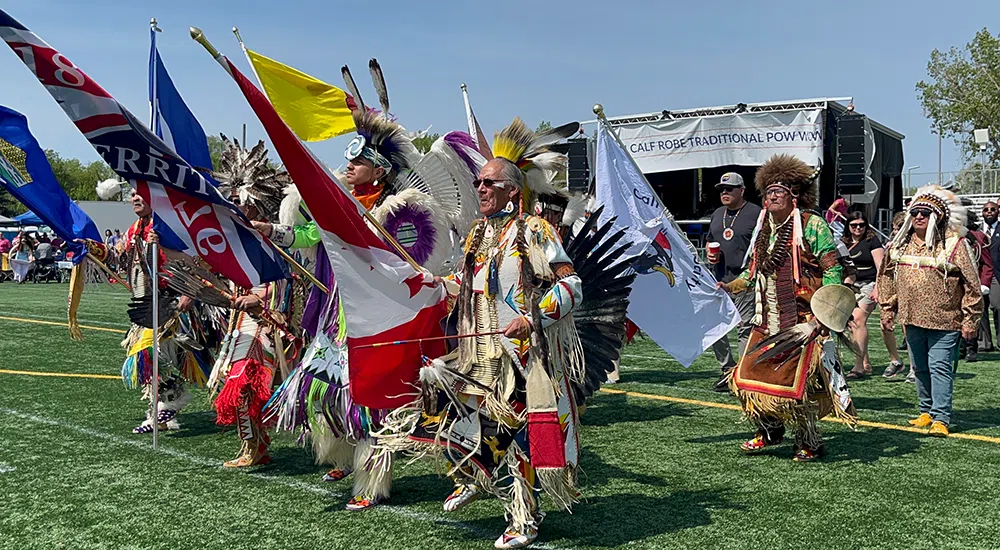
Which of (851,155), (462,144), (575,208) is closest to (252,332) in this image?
(462,144)

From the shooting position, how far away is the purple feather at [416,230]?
489 centimetres

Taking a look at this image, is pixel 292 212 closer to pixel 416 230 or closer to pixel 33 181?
pixel 416 230

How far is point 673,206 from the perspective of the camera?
19688mm

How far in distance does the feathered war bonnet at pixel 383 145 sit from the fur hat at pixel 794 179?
2353mm

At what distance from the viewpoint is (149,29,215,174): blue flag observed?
22.6ft

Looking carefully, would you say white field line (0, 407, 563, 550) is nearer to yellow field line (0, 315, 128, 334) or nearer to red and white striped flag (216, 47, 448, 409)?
red and white striped flag (216, 47, 448, 409)

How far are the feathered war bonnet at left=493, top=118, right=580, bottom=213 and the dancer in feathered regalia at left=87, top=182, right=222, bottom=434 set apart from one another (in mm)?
3396

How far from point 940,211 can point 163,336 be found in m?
5.96

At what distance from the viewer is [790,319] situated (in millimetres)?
5816

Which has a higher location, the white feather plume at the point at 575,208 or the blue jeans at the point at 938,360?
the white feather plume at the point at 575,208

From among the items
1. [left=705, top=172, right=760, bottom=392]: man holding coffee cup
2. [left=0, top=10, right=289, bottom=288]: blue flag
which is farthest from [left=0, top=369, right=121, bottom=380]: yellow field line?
[left=705, top=172, right=760, bottom=392]: man holding coffee cup

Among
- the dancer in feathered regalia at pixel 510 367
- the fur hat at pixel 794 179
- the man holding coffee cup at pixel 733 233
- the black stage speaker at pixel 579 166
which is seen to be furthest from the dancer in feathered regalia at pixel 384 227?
the black stage speaker at pixel 579 166

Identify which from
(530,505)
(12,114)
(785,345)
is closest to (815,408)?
(785,345)

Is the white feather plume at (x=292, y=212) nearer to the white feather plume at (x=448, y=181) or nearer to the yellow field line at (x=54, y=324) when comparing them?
the white feather plume at (x=448, y=181)
